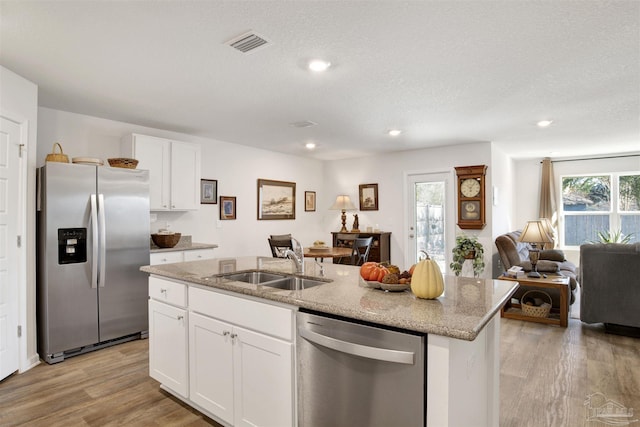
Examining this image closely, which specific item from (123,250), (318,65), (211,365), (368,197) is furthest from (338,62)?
(368,197)

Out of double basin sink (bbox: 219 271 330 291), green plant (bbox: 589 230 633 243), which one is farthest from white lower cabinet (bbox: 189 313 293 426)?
green plant (bbox: 589 230 633 243)

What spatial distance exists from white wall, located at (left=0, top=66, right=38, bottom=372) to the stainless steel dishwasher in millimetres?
2687

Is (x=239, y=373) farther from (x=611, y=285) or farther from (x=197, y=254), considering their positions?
(x=611, y=285)

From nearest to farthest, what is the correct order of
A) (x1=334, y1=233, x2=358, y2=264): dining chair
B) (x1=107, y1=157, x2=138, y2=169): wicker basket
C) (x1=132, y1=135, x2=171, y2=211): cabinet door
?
(x1=107, y1=157, x2=138, y2=169): wicker basket → (x1=132, y1=135, x2=171, y2=211): cabinet door → (x1=334, y1=233, x2=358, y2=264): dining chair

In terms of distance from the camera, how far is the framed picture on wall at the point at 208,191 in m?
5.18

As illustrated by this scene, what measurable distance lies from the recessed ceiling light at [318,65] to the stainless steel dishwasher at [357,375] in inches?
72.4

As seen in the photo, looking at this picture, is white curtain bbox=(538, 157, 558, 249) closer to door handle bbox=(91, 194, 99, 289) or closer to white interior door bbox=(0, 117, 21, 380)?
door handle bbox=(91, 194, 99, 289)

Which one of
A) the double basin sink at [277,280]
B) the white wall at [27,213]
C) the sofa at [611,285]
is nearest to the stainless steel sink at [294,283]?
the double basin sink at [277,280]

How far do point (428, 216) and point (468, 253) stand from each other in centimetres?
106

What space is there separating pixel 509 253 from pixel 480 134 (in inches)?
67.4

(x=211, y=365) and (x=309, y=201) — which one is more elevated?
(x=309, y=201)

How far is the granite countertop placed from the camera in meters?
1.32

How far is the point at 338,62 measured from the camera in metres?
2.68

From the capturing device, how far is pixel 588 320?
153 inches
